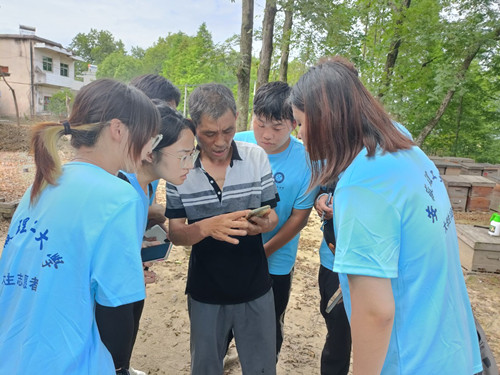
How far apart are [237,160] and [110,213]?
103 cm

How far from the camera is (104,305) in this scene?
1177mm

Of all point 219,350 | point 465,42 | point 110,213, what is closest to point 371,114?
point 110,213

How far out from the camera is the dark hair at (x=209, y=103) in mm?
2010

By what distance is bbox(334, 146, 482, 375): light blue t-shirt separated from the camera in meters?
1.05

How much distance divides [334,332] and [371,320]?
132cm

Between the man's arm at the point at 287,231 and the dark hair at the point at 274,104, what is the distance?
2.15 feet

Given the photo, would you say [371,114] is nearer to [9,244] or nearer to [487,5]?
[9,244]

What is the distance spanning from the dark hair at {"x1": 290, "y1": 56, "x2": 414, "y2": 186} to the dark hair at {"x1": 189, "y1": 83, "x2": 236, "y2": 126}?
82 centimetres

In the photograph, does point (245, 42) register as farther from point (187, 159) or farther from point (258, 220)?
point (258, 220)

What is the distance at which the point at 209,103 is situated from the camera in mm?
2021

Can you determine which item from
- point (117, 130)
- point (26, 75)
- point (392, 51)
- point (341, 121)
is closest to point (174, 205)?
point (117, 130)

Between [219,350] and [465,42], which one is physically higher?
[465,42]

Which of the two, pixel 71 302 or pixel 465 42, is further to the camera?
pixel 465 42

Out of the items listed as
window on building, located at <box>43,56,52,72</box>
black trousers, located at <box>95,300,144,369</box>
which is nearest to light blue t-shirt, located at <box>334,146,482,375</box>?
black trousers, located at <box>95,300,144,369</box>
